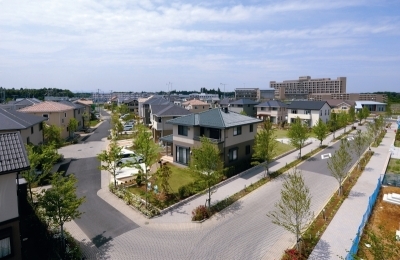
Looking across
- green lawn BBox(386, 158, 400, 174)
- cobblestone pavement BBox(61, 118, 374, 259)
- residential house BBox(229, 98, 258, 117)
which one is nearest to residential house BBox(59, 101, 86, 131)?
residential house BBox(229, 98, 258, 117)

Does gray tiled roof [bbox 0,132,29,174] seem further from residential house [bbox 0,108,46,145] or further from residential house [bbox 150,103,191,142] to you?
residential house [bbox 150,103,191,142]

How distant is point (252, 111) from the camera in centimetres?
6938

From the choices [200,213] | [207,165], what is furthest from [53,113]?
[200,213]

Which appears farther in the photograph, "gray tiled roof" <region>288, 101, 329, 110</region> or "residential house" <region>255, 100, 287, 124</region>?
"residential house" <region>255, 100, 287, 124</region>

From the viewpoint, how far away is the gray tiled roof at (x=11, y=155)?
35.4 ft

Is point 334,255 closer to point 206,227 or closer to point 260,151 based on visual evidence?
point 206,227

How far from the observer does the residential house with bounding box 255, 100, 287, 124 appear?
6259 centimetres

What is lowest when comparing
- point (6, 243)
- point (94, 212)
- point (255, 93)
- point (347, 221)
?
point (94, 212)

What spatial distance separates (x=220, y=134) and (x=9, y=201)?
18.8 m

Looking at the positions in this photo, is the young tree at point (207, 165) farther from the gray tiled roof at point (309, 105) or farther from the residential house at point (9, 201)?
the gray tiled roof at point (309, 105)

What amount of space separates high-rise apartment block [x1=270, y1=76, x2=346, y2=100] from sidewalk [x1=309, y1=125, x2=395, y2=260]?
132622 mm

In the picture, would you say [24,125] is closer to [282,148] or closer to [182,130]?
[182,130]

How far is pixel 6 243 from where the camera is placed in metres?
11.0

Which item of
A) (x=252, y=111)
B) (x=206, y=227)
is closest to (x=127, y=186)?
(x=206, y=227)
